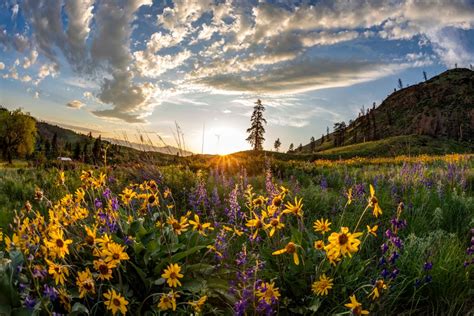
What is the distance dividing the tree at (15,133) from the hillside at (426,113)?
279 ft

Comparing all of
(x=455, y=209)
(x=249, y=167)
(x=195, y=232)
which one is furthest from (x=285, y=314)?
(x=249, y=167)

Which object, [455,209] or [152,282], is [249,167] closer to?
[455,209]

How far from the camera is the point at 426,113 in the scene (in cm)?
12419

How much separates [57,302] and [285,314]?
6.08 ft

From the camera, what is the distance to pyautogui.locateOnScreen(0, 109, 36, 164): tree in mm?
77250

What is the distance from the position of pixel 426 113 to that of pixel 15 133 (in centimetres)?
11597

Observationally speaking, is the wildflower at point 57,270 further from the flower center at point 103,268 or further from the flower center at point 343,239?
the flower center at point 343,239

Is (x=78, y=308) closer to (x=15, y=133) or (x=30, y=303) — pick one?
(x=30, y=303)

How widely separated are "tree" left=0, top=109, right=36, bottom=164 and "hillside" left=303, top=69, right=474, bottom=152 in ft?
279

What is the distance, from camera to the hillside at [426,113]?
11256 cm

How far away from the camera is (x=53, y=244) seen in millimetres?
2381

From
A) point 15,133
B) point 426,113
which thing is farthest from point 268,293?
point 426,113

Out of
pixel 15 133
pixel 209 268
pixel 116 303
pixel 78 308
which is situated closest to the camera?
pixel 116 303

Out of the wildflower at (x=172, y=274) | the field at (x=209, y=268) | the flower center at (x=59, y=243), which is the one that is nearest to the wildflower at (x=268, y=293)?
the field at (x=209, y=268)
